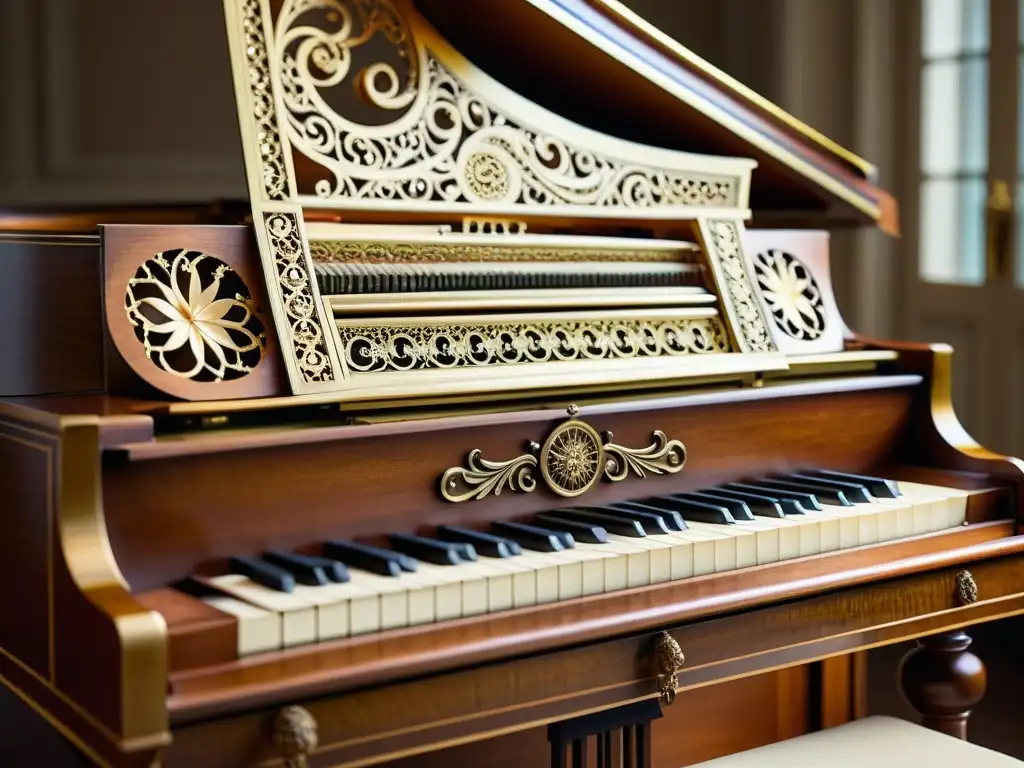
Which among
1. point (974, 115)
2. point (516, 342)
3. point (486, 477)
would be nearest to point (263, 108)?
point (516, 342)

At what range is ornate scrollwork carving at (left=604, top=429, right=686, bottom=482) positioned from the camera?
2.14m

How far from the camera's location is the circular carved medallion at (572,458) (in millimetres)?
2061

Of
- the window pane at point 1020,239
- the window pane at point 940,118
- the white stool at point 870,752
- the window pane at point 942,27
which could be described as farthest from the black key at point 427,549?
the window pane at point 942,27

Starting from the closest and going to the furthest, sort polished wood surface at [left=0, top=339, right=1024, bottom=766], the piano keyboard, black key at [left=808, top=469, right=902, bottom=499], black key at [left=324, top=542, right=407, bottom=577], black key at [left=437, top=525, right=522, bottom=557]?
polished wood surface at [left=0, top=339, right=1024, bottom=766] < the piano keyboard < black key at [left=324, top=542, right=407, bottom=577] < black key at [left=437, top=525, right=522, bottom=557] < black key at [left=808, top=469, right=902, bottom=499]

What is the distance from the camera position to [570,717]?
185cm

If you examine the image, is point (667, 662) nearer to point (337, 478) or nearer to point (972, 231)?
point (337, 478)

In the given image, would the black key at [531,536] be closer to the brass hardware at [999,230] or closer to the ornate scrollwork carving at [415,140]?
the ornate scrollwork carving at [415,140]

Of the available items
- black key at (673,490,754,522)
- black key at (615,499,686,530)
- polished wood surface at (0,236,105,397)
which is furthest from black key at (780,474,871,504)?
polished wood surface at (0,236,105,397)

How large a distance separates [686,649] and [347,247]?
80 centimetres

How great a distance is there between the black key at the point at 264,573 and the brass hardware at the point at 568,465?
33 centimetres

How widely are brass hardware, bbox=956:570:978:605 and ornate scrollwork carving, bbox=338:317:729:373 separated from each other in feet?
1.86

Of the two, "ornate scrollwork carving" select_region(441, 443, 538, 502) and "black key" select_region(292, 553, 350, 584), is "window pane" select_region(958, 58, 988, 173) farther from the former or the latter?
"black key" select_region(292, 553, 350, 584)

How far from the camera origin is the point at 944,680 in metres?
2.60

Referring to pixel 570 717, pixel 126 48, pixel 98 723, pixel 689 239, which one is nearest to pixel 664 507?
pixel 570 717
